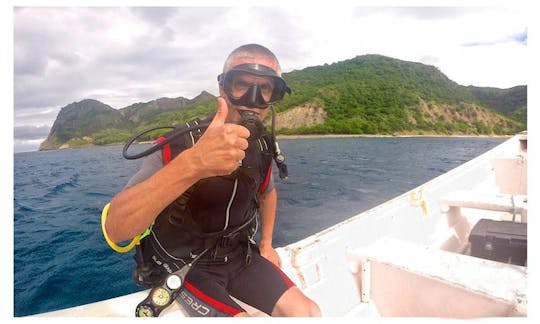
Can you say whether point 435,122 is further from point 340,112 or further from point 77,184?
point 77,184

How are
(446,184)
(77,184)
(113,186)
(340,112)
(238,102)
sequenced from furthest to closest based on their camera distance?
(340,112) → (77,184) → (113,186) → (446,184) → (238,102)

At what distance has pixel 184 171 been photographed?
1092mm

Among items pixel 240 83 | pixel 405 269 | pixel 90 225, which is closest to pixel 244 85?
pixel 240 83

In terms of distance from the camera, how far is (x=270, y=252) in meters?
1.96

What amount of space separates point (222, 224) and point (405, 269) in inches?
42.2

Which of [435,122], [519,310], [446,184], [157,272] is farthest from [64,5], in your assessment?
[435,122]

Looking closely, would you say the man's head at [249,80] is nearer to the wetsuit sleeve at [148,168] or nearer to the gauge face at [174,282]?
the wetsuit sleeve at [148,168]

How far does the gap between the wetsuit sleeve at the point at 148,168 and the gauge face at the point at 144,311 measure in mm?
566

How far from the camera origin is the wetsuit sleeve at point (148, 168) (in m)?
1.27

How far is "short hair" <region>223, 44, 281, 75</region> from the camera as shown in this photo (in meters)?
1.53

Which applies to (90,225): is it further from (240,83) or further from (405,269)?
(405,269)
